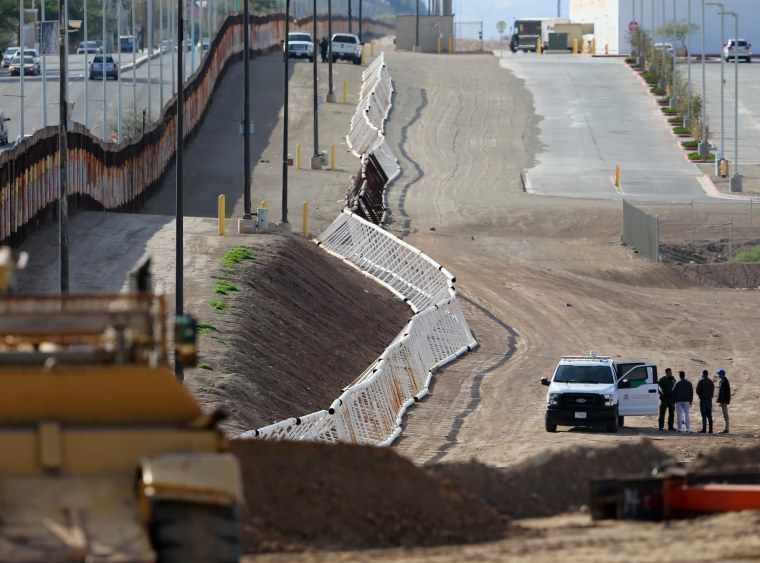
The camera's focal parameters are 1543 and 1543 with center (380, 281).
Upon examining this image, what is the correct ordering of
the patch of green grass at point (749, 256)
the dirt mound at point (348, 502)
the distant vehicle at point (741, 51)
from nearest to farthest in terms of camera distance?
the dirt mound at point (348, 502)
the patch of green grass at point (749, 256)
the distant vehicle at point (741, 51)

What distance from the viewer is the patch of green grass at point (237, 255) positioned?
39344 millimetres

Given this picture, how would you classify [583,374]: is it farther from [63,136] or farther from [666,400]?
[63,136]

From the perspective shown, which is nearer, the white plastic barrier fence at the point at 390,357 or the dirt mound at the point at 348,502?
the dirt mound at the point at 348,502

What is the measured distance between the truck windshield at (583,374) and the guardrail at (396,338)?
3.18 m

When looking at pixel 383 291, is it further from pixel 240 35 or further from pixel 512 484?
pixel 240 35

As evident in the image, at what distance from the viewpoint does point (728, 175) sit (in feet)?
225

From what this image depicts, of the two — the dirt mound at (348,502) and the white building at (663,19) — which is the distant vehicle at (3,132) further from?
the white building at (663,19)

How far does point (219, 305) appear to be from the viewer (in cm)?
3431

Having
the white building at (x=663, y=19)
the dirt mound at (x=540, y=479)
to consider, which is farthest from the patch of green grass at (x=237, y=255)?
the white building at (x=663, y=19)

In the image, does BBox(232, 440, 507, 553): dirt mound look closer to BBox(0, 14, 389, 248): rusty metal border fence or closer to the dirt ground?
the dirt ground

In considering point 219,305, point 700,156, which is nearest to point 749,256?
point 700,156

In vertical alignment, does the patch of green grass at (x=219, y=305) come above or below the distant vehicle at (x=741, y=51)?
below

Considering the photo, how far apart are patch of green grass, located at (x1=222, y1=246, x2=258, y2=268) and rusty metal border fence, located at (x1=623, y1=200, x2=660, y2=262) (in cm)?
1633

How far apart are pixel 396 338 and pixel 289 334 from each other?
248 cm
